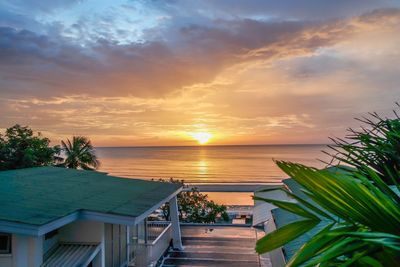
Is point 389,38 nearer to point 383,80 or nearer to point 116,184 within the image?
point 383,80

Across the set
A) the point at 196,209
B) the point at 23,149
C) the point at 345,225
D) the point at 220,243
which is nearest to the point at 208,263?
the point at 220,243

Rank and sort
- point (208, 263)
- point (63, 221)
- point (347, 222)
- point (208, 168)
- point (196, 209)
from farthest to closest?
point (208, 168), point (196, 209), point (208, 263), point (63, 221), point (347, 222)

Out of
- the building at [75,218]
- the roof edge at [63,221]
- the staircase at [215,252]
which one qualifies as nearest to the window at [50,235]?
the building at [75,218]

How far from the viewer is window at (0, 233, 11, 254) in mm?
6898

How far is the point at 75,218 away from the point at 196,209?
41.2 ft

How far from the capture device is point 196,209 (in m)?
19.7

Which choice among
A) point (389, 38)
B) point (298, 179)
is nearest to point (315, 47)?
point (389, 38)

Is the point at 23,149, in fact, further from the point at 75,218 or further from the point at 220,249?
the point at 75,218

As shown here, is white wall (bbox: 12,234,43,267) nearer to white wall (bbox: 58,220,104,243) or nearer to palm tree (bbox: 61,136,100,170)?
white wall (bbox: 58,220,104,243)

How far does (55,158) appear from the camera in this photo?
80.7ft

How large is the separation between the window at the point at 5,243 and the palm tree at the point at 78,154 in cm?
1932

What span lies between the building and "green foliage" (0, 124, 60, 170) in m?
10.4

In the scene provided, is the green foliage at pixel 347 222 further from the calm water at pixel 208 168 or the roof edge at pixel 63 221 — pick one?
the calm water at pixel 208 168

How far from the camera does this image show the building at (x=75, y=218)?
22.4ft
